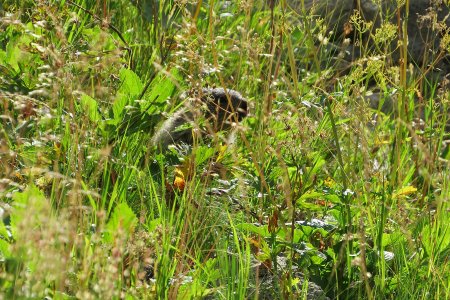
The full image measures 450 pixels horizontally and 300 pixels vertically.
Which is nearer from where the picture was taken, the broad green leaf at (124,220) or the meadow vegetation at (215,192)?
the broad green leaf at (124,220)

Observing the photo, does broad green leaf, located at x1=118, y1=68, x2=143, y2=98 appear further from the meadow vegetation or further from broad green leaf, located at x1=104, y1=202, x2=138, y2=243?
broad green leaf, located at x1=104, y1=202, x2=138, y2=243

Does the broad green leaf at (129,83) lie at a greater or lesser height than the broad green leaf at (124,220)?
greater

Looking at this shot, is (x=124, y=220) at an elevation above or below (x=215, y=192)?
above

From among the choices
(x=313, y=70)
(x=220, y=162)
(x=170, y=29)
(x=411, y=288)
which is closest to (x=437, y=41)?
(x=313, y=70)

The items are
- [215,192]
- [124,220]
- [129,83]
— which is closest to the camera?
[124,220]

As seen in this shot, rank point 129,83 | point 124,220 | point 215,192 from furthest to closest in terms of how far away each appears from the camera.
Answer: point 129,83
point 215,192
point 124,220

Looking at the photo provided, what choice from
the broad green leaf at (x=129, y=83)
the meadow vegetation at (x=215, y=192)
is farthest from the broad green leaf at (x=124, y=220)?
the broad green leaf at (x=129, y=83)

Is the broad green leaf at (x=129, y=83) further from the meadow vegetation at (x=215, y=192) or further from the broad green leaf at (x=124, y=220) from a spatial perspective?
the broad green leaf at (x=124, y=220)

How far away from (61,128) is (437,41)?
2.99m

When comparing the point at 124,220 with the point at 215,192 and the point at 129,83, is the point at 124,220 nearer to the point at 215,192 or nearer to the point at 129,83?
the point at 215,192

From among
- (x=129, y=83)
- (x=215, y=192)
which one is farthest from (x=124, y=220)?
(x=129, y=83)

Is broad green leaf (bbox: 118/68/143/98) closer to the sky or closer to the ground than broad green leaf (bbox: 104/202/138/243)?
closer to the sky

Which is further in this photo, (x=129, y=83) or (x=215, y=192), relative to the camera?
(x=129, y=83)

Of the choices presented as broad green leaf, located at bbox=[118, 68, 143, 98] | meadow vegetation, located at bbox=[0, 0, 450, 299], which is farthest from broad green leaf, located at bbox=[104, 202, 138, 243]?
broad green leaf, located at bbox=[118, 68, 143, 98]
